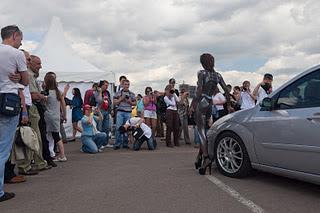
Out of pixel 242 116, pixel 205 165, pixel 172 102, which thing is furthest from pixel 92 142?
pixel 242 116

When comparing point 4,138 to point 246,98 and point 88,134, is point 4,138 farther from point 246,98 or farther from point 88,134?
point 246,98

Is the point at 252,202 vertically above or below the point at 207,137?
below

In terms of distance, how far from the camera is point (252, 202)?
4.37 m

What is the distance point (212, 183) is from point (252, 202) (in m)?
1.03

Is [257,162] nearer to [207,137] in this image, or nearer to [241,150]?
[241,150]

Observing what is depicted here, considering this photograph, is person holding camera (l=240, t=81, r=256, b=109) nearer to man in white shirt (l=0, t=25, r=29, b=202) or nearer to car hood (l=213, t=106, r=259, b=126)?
car hood (l=213, t=106, r=259, b=126)

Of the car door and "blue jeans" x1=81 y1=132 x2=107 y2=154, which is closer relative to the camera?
the car door

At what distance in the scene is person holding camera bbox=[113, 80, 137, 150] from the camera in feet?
33.1

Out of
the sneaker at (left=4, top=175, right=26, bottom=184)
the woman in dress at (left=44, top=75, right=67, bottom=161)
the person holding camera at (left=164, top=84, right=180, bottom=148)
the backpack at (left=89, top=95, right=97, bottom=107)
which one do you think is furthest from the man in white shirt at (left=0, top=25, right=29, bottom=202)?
the person holding camera at (left=164, top=84, right=180, bottom=148)

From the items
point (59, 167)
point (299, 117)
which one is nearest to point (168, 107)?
point (59, 167)

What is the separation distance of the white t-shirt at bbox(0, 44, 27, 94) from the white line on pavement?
300cm

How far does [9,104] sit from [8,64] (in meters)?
0.50

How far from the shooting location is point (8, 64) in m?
4.66

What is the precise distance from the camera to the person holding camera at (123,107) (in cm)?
1009
